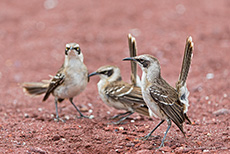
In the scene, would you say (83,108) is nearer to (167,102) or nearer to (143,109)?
(143,109)

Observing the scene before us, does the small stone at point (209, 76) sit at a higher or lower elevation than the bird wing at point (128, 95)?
higher

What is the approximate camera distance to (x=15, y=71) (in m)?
11.5

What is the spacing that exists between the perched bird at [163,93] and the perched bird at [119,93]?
1.33 meters

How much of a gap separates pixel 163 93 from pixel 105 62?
6029 millimetres

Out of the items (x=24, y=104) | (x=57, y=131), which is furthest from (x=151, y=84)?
(x=24, y=104)

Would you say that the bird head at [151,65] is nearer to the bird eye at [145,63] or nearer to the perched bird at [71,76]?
the bird eye at [145,63]

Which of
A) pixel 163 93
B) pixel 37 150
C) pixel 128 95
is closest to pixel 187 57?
pixel 163 93

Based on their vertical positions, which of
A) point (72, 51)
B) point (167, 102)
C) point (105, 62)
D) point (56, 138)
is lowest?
point (56, 138)

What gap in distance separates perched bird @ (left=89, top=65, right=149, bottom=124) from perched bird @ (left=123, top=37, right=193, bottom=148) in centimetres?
133

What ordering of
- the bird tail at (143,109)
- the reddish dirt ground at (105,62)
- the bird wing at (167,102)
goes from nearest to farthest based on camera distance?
the bird wing at (167,102)
the reddish dirt ground at (105,62)
the bird tail at (143,109)

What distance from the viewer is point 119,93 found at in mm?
7500

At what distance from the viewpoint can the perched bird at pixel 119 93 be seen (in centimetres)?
737

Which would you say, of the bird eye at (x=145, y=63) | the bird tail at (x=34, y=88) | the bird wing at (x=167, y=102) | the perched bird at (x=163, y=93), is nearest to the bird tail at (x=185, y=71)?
the perched bird at (x=163, y=93)

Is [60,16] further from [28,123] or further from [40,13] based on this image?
[28,123]
